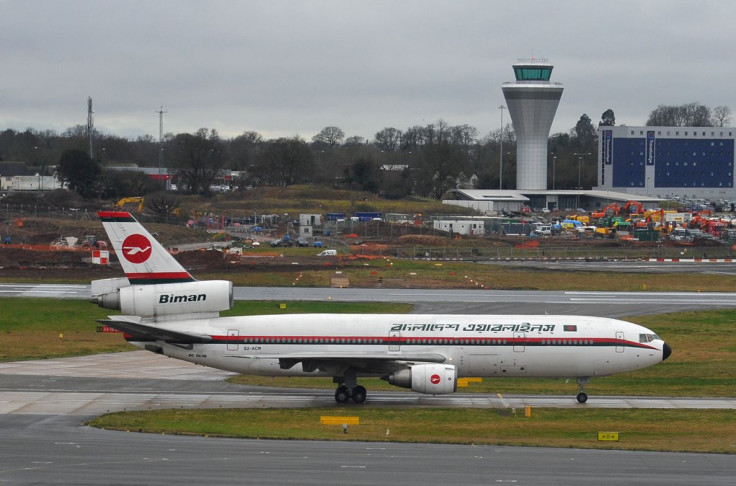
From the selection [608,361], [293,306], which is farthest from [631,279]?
[608,361]

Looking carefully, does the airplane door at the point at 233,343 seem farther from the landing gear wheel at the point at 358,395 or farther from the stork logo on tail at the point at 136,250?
the landing gear wheel at the point at 358,395

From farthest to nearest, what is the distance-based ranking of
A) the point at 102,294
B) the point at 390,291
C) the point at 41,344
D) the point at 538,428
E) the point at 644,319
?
the point at 390,291, the point at 644,319, the point at 41,344, the point at 102,294, the point at 538,428

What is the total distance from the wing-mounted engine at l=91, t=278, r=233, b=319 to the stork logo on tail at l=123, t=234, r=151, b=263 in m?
1.09

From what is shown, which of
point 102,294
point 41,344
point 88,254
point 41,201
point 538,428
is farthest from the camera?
point 41,201

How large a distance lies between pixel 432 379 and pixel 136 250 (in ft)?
46.4

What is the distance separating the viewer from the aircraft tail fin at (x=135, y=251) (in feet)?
140

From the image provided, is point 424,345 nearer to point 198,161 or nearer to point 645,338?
point 645,338

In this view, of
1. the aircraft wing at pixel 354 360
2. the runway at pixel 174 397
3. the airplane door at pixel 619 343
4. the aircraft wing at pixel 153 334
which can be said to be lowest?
the runway at pixel 174 397

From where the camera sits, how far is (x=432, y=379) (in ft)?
137

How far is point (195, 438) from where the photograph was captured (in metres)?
35.2

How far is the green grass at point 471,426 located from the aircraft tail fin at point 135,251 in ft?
20.2

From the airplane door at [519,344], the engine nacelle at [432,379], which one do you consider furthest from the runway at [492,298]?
the engine nacelle at [432,379]

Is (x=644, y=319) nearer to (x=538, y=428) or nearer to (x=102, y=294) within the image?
(x=538, y=428)

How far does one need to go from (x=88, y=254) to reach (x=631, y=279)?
177ft
